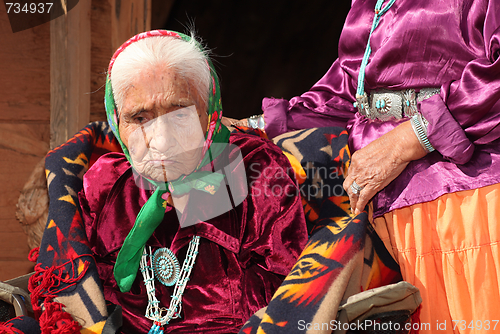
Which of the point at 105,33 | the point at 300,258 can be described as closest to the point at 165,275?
the point at 300,258

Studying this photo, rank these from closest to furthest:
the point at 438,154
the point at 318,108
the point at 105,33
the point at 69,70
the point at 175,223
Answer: the point at 438,154, the point at 175,223, the point at 318,108, the point at 69,70, the point at 105,33

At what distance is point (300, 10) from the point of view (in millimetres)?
3691

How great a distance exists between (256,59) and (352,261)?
3.18 m

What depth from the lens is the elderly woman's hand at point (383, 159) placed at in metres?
1.05

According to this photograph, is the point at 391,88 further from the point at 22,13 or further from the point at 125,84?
the point at 22,13

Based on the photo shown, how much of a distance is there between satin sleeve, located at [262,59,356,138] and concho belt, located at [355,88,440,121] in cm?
24

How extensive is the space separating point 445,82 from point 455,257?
1.51 ft

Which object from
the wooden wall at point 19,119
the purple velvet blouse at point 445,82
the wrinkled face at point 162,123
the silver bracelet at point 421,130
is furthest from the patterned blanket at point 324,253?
the wooden wall at point 19,119

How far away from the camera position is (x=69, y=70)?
6.64 feet

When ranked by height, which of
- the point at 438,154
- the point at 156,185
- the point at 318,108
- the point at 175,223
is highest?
the point at 318,108

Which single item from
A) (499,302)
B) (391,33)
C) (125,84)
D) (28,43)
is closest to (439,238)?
(499,302)

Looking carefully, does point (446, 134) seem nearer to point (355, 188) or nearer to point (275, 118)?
point (355, 188)

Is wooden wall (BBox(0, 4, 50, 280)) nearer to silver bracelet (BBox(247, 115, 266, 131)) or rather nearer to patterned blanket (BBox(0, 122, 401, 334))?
patterned blanket (BBox(0, 122, 401, 334))

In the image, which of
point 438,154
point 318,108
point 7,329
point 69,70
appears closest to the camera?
point 7,329
